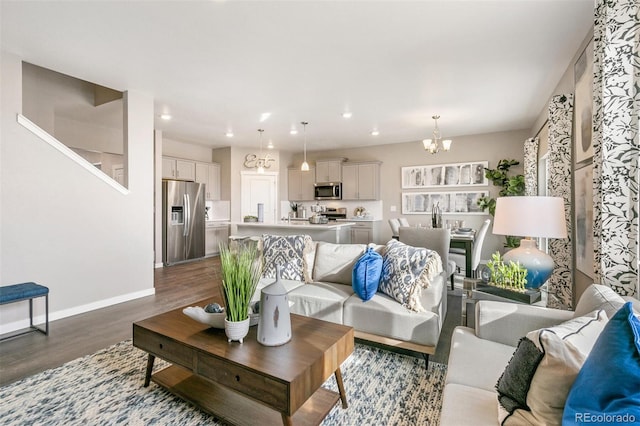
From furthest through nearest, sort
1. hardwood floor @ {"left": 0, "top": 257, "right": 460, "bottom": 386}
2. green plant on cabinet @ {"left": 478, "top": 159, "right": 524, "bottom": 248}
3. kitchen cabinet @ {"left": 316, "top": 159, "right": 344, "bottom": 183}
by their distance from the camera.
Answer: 1. kitchen cabinet @ {"left": 316, "top": 159, "right": 344, "bottom": 183}
2. green plant on cabinet @ {"left": 478, "top": 159, "right": 524, "bottom": 248}
3. hardwood floor @ {"left": 0, "top": 257, "right": 460, "bottom": 386}

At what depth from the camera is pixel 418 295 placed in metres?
2.35

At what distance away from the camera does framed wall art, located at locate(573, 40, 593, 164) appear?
2.35 m

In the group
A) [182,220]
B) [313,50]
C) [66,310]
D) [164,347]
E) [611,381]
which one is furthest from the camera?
[182,220]

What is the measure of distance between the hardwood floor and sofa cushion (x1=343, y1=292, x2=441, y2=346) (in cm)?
35

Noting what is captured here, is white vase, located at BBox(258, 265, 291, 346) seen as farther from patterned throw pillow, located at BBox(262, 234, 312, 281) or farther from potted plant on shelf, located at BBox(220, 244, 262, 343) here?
patterned throw pillow, located at BBox(262, 234, 312, 281)

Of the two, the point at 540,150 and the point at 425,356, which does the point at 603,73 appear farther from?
the point at 540,150

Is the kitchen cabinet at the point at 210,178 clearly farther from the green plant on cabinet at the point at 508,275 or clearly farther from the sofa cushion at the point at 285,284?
the green plant on cabinet at the point at 508,275

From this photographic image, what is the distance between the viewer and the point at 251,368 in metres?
1.42

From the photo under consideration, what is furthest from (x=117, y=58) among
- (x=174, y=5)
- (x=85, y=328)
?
(x=85, y=328)

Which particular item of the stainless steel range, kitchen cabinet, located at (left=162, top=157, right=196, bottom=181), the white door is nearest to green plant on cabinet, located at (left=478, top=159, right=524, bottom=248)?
the stainless steel range

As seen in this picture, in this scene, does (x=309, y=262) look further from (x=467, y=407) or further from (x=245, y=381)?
(x=467, y=407)

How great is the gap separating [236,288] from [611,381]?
4.80 feet

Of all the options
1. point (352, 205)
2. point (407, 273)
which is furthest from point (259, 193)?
point (407, 273)

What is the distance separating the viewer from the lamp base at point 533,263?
213cm
